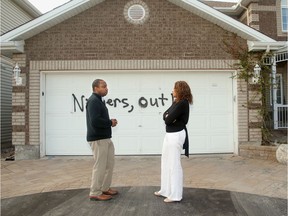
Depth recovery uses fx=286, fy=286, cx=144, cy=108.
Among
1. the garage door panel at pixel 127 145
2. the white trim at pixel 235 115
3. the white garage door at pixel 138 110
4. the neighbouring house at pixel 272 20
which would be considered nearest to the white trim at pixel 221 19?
the white trim at pixel 235 115

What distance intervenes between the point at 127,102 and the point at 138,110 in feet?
1.34

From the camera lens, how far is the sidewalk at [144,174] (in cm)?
537

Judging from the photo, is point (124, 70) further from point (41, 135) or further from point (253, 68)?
point (253, 68)

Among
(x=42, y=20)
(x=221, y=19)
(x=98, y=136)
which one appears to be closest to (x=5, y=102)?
(x=42, y=20)

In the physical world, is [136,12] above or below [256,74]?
above

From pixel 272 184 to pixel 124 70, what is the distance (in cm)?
496

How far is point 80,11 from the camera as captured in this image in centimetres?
834

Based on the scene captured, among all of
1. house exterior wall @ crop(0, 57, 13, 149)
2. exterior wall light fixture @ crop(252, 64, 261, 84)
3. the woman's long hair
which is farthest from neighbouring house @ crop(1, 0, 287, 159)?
the woman's long hair

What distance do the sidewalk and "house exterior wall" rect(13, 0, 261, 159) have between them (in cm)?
119

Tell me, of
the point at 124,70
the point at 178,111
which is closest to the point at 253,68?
the point at 124,70

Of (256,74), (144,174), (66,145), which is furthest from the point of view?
(66,145)

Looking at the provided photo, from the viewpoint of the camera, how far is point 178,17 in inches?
332

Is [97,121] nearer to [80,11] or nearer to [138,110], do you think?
[138,110]

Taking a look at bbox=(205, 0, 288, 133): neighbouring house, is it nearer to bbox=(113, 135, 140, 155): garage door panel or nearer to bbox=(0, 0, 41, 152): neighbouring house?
bbox=(113, 135, 140, 155): garage door panel
